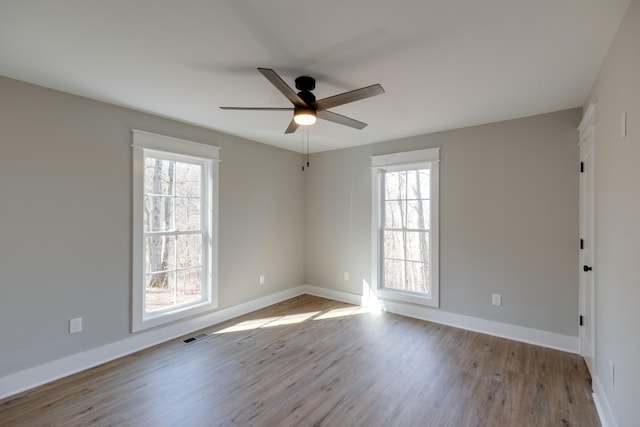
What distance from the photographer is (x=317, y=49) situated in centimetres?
198

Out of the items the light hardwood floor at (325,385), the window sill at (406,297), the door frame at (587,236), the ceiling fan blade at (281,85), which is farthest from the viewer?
the window sill at (406,297)

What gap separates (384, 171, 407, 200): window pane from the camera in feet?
14.5

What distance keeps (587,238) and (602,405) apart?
1.41 metres

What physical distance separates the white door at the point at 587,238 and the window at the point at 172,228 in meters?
3.96

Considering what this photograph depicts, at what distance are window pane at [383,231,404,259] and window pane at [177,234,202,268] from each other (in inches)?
105

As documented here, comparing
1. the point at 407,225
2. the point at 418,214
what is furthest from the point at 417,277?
the point at 418,214

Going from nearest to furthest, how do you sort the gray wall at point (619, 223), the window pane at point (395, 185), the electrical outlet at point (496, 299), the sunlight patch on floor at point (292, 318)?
the gray wall at point (619, 223) < the electrical outlet at point (496, 299) < the sunlight patch on floor at point (292, 318) < the window pane at point (395, 185)

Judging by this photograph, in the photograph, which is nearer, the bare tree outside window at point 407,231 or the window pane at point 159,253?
the window pane at point 159,253

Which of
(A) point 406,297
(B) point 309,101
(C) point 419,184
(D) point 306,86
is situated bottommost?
(A) point 406,297

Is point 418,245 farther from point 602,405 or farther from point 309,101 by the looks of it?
point 309,101

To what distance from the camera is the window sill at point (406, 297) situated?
401cm

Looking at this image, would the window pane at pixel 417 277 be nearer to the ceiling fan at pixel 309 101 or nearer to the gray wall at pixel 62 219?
the ceiling fan at pixel 309 101

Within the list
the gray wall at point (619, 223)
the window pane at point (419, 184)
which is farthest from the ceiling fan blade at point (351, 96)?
the window pane at point (419, 184)

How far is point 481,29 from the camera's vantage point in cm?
178
